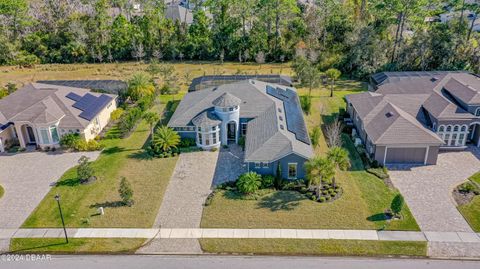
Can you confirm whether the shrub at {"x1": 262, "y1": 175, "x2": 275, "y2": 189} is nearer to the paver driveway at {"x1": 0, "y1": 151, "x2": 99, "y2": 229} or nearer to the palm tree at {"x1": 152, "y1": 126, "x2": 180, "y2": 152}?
the palm tree at {"x1": 152, "y1": 126, "x2": 180, "y2": 152}

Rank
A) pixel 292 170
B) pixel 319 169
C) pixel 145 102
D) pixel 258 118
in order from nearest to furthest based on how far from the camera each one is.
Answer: pixel 319 169, pixel 292 170, pixel 258 118, pixel 145 102

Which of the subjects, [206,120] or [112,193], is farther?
[206,120]

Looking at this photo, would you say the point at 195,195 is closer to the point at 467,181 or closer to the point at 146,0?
the point at 467,181

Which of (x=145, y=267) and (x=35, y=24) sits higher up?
(x=35, y=24)

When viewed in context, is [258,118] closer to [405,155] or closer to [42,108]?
[405,155]

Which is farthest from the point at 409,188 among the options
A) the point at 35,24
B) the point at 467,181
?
the point at 35,24

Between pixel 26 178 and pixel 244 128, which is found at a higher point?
pixel 244 128

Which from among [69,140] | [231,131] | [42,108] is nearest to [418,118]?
[231,131]

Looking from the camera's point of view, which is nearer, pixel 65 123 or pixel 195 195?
pixel 195 195
